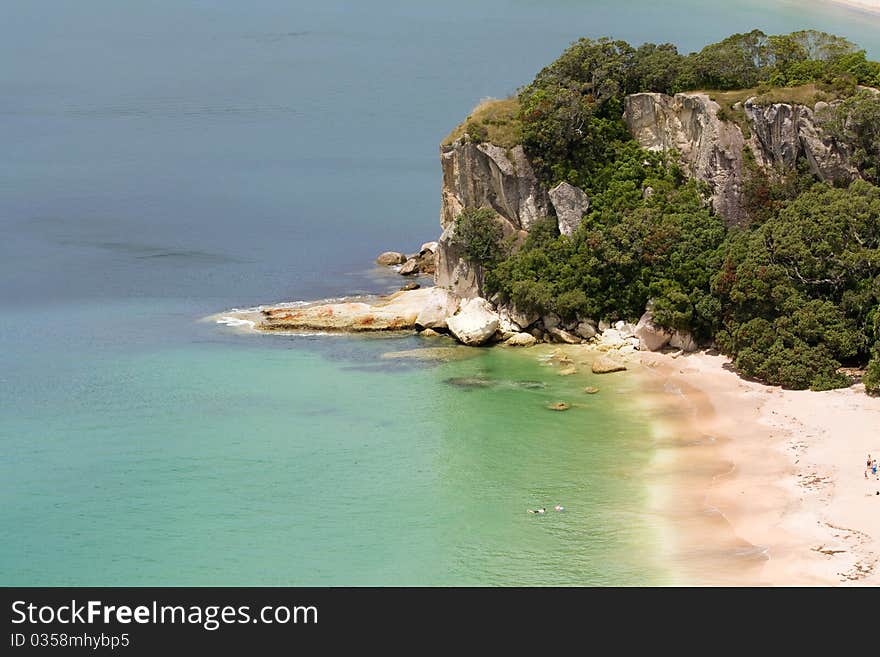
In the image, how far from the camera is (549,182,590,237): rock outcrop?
68.8 meters

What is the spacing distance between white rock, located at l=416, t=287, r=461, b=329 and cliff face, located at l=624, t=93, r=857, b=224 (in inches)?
531

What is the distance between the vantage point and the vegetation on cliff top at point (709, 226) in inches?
2291

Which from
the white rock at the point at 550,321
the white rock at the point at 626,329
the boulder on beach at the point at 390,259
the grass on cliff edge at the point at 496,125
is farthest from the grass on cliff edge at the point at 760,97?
the boulder on beach at the point at 390,259

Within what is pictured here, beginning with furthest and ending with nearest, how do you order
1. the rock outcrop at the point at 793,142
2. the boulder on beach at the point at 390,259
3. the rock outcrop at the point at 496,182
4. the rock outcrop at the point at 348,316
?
the boulder on beach at the point at 390,259, the rock outcrop at the point at 348,316, the rock outcrop at the point at 496,182, the rock outcrop at the point at 793,142

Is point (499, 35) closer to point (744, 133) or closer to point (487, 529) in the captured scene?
point (744, 133)

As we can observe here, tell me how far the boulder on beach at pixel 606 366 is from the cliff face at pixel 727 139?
411 inches

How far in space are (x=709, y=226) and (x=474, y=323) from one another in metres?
13.1

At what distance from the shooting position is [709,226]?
65250 mm

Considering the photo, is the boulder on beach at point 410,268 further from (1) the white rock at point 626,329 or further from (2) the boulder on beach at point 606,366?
(2) the boulder on beach at point 606,366

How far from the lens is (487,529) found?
148 feet

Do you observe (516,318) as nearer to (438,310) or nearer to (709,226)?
(438,310)

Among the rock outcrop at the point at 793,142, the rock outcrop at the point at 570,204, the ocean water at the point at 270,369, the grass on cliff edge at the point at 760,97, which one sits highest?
the grass on cliff edge at the point at 760,97

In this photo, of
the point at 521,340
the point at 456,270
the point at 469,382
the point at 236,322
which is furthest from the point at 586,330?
the point at 236,322

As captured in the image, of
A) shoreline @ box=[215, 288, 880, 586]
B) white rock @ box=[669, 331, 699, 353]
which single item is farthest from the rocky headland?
shoreline @ box=[215, 288, 880, 586]
